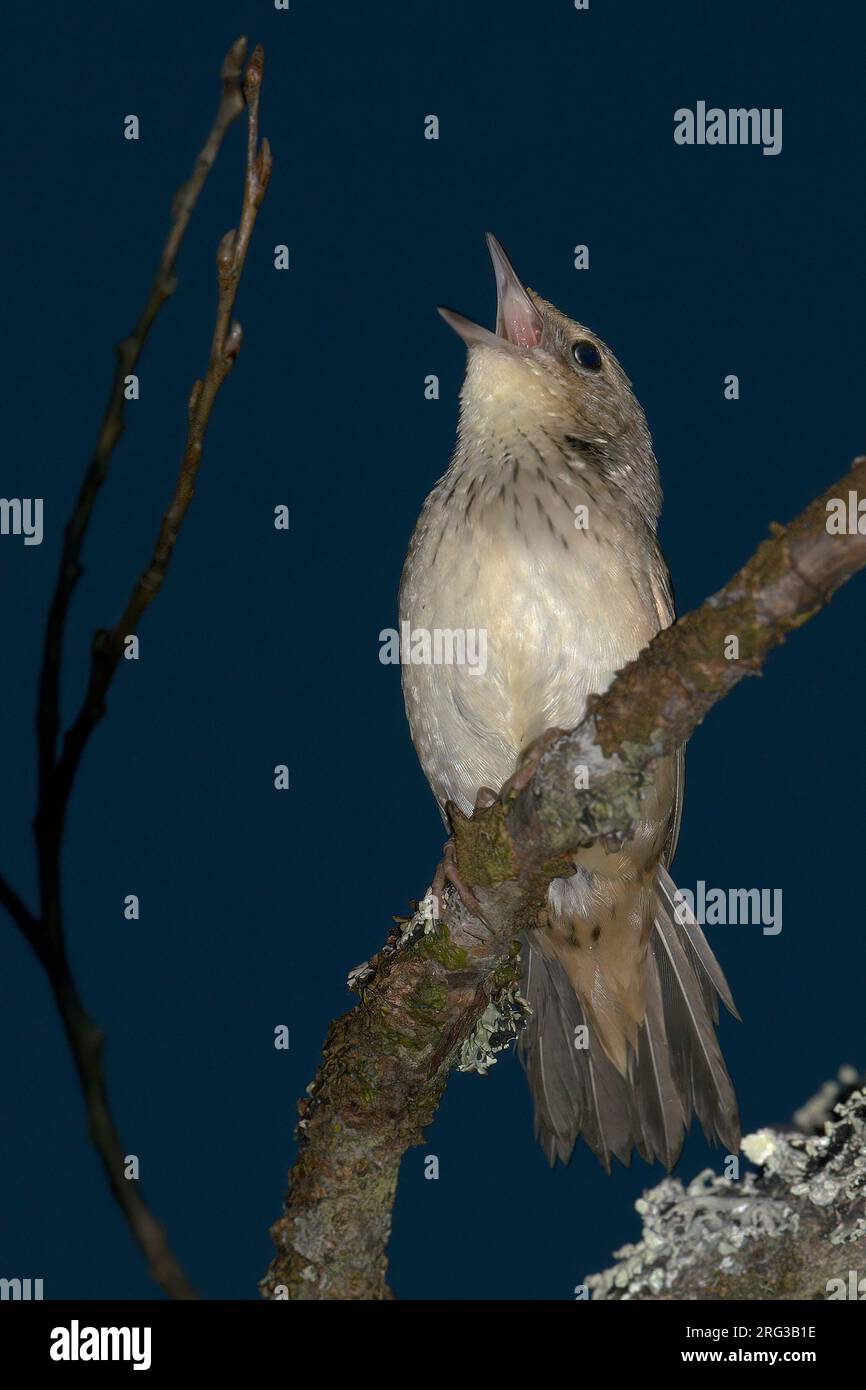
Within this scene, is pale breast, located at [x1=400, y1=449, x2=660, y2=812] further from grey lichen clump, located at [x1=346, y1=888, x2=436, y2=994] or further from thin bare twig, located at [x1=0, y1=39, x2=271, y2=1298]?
thin bare twig, located at [x1=0, y1=39, x2=271, y2=1298]

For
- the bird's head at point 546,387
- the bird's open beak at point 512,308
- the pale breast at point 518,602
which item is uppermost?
the bird's open beak at point 512,308

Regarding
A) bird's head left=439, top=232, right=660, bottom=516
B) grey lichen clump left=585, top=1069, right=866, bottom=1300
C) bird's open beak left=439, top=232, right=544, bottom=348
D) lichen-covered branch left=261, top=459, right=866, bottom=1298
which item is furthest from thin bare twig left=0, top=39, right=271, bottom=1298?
bird's open beak left=439, top=232, right=544, bottom=348

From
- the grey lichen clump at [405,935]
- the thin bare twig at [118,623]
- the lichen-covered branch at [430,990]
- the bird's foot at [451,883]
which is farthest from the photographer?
the grey lichen clump at [405,935]

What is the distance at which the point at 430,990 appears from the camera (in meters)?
3.27

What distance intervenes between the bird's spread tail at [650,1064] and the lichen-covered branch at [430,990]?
694 mm

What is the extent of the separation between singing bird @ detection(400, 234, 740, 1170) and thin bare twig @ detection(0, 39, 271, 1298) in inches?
75.0

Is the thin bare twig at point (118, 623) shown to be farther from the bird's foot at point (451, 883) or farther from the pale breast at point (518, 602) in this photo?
the pale breast at point (518, 602)

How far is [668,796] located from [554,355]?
4.71ft

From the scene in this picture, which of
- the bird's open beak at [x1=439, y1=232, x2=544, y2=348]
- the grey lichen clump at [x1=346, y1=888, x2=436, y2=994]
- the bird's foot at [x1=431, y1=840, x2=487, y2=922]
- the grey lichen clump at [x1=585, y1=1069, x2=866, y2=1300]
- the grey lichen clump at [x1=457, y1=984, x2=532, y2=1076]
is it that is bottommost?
the grey lichen clump at [x1=585, y1=1069, x2=866, y2=1300]

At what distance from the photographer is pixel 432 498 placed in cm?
401

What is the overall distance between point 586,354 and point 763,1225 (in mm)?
2639

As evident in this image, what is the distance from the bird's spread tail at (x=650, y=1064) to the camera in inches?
159

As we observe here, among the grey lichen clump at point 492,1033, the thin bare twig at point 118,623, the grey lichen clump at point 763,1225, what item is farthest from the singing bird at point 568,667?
the thin bare twig at point 118,623

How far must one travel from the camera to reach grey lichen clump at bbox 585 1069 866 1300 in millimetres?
2930
